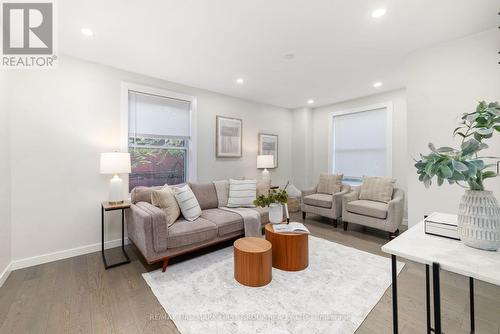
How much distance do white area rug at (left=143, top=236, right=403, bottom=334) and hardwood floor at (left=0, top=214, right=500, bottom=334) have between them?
4.7 inches

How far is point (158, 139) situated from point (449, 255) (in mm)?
3544

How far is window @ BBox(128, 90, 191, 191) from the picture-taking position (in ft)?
10.4

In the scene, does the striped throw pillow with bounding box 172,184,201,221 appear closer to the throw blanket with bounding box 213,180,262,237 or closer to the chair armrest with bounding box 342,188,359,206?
the throw blanket with bounding box 213,180,262,237

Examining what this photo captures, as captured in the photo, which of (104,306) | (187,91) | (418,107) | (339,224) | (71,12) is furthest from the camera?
(339,224)

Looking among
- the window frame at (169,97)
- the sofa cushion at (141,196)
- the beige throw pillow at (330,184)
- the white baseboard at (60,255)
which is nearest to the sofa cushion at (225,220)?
the sofa cushion at (141,196)

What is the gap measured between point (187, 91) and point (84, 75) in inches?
56.2

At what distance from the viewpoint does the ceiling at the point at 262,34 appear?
184 cm

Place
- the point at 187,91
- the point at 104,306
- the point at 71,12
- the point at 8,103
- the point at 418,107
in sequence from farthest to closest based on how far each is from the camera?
the point at 187,91 < the point at 418,107 < the point at 8,103 < the point at 71,12 < the point at 104,306

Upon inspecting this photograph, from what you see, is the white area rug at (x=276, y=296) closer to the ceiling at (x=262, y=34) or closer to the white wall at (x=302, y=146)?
the ceiling at (x=262, y=34)

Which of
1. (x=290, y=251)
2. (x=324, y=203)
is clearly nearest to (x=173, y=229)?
(x=290, y=251)

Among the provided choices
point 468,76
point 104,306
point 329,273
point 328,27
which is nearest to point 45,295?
point 104,306

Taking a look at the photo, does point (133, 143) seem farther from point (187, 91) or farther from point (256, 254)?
point (256, 254)

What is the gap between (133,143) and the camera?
10.4ft

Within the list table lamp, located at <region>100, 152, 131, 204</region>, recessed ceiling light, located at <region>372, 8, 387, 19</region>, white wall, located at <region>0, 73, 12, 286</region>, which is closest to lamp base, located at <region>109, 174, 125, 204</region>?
table lamp, located at <region>100, 152, 131, 204</region>
